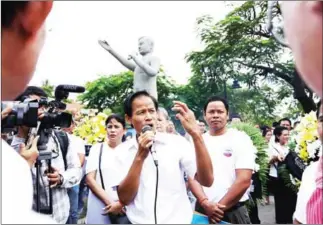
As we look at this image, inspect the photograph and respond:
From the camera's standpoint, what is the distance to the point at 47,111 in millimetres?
1917

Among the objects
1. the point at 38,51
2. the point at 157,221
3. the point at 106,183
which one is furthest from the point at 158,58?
the point at 38,51

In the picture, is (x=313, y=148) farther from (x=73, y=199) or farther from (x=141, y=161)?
(x=73, y=199)

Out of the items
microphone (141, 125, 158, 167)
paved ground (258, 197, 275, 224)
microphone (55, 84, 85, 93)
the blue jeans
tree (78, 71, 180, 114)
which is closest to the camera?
microphone (55, 84, 85, 93)

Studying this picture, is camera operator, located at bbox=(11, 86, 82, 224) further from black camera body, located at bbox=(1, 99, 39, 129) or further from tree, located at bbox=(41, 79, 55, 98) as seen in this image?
black camera body, located at bbox=(1, 99, 39, 129)

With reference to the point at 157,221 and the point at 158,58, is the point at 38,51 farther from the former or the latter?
the point at 158,58

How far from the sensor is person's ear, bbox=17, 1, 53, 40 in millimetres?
634

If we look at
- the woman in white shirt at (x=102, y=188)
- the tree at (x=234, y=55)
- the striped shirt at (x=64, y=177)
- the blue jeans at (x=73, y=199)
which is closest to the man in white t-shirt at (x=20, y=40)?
the striped shirt at (x=64, y=177)

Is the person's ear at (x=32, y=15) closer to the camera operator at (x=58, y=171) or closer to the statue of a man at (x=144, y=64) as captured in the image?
the camera operator at (x=58, y=171)

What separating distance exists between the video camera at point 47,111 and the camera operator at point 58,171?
26 centimetres

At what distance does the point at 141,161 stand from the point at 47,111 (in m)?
0.43

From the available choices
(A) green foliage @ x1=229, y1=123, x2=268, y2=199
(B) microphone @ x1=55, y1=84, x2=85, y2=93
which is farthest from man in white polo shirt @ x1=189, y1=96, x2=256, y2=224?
(B) microphone @ x1=55, y1=84, x2=85, y2=93

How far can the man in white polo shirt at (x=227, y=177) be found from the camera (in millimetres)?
2389

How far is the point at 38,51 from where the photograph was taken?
2.22ft

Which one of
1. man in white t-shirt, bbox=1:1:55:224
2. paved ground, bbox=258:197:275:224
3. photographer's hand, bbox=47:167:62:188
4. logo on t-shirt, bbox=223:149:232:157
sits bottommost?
paved ground, bbox=258:197:275:224
